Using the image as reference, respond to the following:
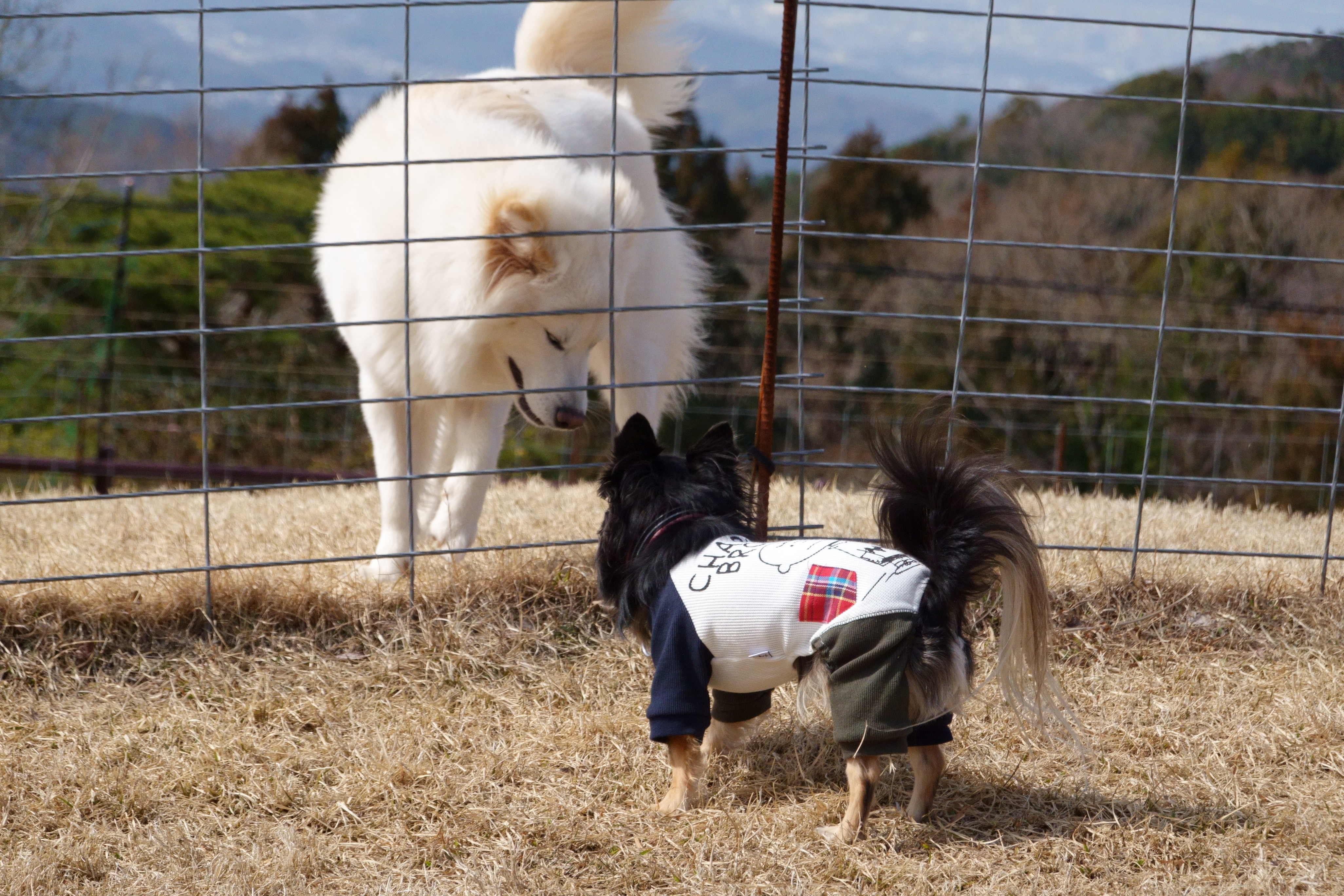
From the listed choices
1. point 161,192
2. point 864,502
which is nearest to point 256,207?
point 161,192

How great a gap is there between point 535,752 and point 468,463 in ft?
5.50

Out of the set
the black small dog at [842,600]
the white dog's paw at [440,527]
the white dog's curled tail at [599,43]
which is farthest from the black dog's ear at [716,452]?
the white dog's curled tail at [599,43]

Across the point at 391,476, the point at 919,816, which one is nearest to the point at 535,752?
the point at 919,816

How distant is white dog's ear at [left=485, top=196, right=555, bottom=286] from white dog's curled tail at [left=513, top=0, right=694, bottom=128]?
3.86ft

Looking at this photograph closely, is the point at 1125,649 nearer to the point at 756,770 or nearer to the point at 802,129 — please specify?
the point at 756,770

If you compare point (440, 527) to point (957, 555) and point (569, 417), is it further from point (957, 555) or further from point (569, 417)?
point (957, 555)

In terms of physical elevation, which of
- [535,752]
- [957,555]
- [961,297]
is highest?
[961,297]

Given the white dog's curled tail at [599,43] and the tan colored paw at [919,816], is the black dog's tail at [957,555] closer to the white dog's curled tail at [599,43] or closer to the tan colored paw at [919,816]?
the tan colored paw at [919,816]

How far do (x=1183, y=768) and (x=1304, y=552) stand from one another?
6.92ft

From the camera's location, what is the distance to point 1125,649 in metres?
3.28

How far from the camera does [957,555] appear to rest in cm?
216

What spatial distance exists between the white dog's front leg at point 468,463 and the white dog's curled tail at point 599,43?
Answer: 1445 millimetres

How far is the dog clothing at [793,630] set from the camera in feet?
6.73

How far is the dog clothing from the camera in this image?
2.05 meters
